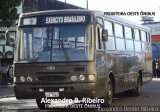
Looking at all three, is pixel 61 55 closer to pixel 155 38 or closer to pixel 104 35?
pixel 104 35

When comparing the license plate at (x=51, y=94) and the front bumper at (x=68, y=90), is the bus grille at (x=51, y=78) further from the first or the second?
the license plate at (x=51, y=94)

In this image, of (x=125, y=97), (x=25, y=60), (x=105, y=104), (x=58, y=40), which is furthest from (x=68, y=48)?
(x=125, y=97)

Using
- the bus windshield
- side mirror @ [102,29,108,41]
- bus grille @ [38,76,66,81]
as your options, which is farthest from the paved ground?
bus grille @ [38,76,66,81]

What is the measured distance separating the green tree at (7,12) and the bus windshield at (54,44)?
9.05 metres

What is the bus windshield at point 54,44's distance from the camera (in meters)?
13.7

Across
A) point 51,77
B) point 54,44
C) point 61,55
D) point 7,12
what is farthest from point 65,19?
point 7,12

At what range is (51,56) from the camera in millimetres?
13766

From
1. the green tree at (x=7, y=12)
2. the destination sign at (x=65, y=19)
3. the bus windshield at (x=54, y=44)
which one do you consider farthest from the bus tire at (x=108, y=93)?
the green tree at (x=7, y=12)

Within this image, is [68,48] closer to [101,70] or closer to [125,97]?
[101,70]

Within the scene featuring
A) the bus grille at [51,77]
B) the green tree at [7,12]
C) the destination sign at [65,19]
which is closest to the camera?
the bus grille at [51,77]

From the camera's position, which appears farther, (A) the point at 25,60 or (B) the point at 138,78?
(B) the point at 138,78

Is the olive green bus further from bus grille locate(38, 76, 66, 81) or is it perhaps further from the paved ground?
the paved ground

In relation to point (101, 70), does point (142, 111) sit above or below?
below

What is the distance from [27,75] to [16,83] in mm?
401
